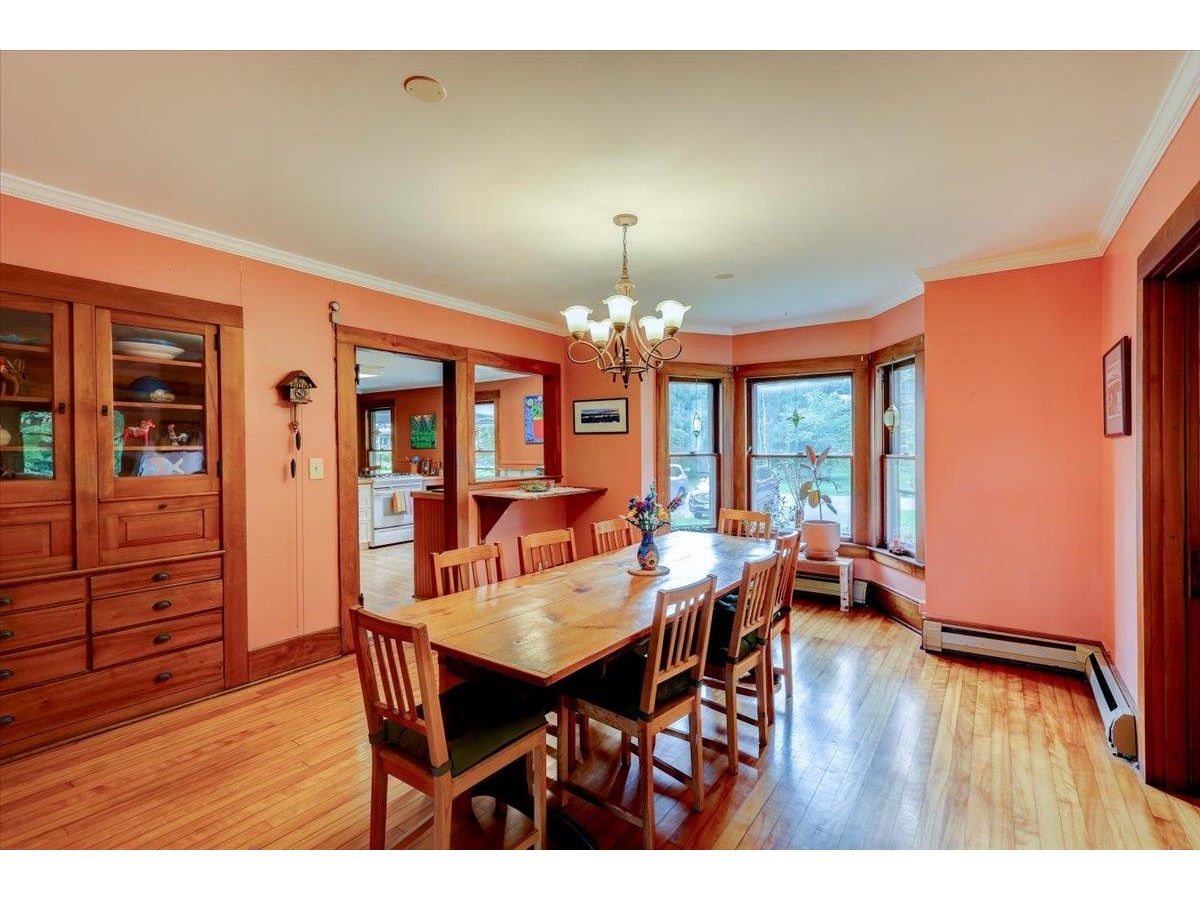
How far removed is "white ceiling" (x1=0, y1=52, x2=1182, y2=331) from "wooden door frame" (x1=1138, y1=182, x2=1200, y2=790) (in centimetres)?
62

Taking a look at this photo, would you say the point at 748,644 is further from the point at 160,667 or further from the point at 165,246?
the point at 165,246

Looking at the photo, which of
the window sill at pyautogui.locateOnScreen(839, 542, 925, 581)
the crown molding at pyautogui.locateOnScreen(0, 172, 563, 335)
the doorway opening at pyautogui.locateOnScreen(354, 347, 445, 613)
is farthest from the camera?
the doorway opening at pyautogui.locateOnScreen(354, 347, 445, 613)

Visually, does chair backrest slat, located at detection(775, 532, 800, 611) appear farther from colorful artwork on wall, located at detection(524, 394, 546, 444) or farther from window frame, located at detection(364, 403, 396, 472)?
window frame, located at detection(364, 403, 396, 472)

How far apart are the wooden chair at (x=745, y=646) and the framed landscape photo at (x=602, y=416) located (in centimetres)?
261

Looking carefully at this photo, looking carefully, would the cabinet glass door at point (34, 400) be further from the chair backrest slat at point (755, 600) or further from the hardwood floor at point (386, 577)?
the chair backrest slat at point (755, 600)

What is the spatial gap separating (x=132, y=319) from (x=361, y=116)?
1.79 meters

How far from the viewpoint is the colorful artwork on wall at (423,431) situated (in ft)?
28.5

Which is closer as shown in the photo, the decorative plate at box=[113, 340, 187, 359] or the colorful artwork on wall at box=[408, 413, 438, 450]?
the decorative plate at box=[113, 340, 187, 359]

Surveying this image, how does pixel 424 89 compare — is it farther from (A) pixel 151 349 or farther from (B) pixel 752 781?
(B) pixel 752 781

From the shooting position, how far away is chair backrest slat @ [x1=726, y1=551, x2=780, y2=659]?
7.36ft

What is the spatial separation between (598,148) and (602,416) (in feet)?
10.5

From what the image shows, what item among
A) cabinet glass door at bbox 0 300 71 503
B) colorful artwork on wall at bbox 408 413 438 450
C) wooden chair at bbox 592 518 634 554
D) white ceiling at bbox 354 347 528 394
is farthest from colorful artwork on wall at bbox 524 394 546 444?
cabinet glass door at bbox 0 300 71 503

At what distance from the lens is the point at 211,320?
294 centimetres

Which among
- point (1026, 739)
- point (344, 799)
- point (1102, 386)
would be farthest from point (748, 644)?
point (1102, 386)
